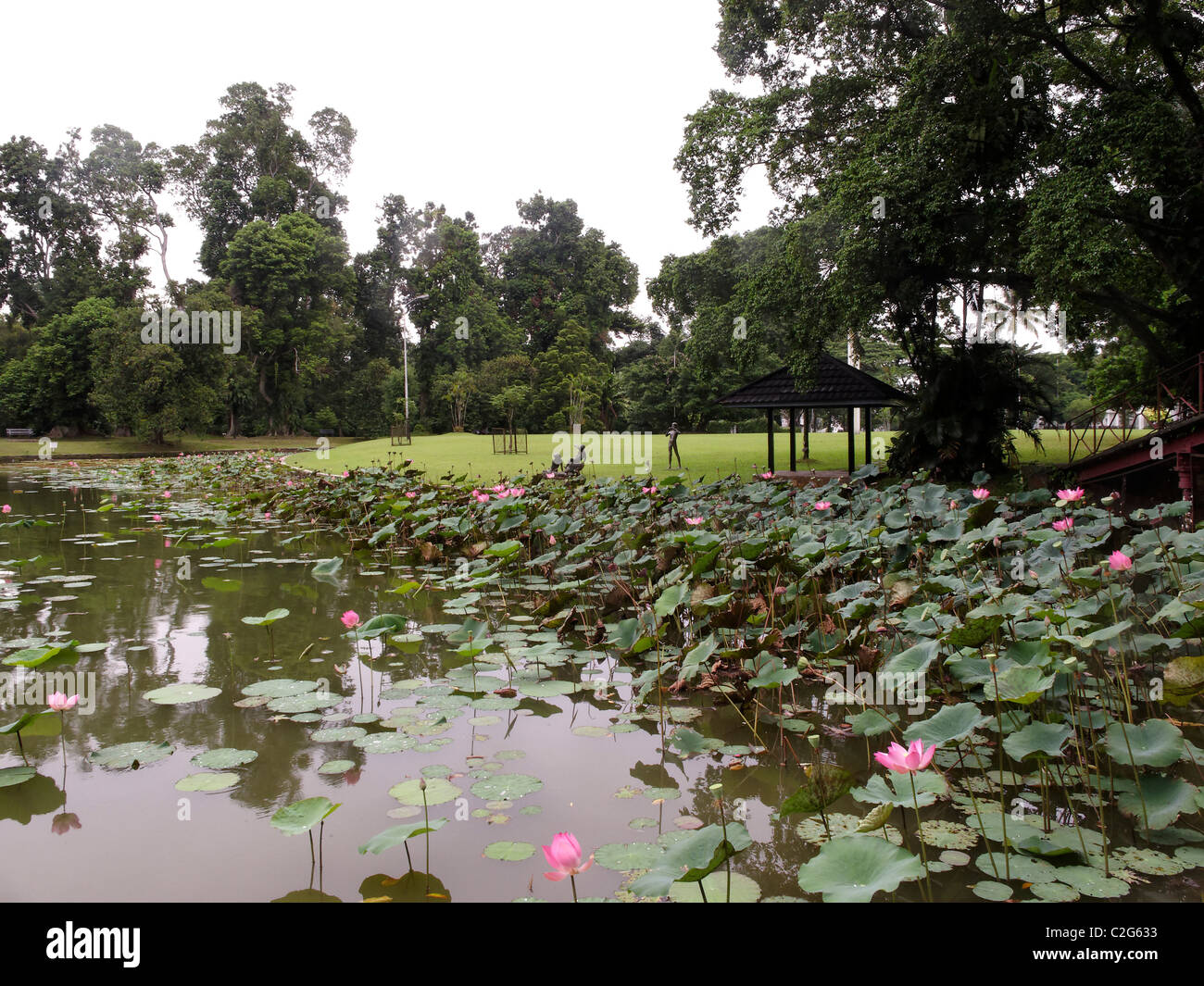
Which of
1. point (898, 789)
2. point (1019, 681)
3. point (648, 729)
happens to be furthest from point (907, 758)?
point (648, 729)

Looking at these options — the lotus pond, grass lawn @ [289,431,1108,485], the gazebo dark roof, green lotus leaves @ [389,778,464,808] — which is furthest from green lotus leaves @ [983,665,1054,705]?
the gazebo dark roof

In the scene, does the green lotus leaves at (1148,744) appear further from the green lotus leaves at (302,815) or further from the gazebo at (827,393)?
the gazebo at (827,393)

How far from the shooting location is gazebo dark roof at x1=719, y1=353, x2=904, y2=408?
1310cm

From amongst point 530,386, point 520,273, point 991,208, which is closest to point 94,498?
point 991,208

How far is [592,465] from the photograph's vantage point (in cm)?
1586

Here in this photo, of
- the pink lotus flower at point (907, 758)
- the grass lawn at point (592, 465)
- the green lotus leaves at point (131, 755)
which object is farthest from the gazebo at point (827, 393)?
the pink lotus flower at point (907, 758)

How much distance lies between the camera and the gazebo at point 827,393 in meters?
13.1

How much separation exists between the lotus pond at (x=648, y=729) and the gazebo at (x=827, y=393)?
8.42 m

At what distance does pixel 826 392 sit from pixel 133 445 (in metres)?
23.3

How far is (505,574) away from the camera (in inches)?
208

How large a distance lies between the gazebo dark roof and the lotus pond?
27.6 feet
